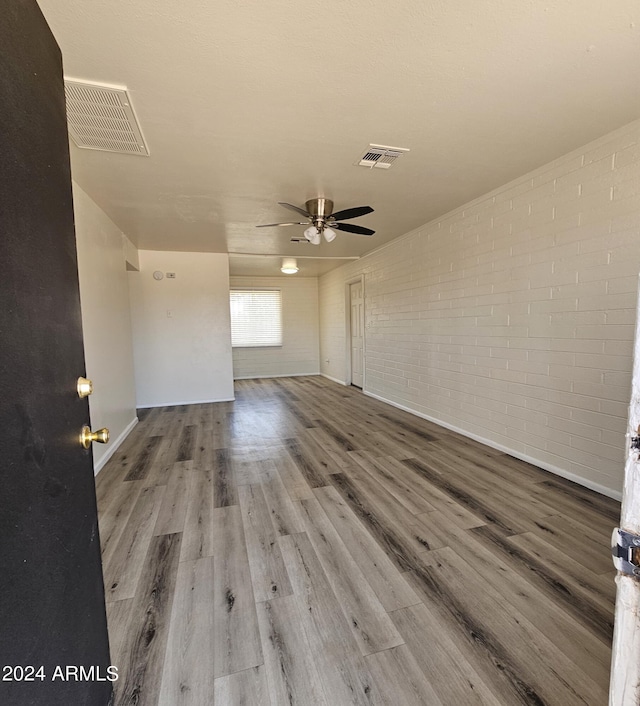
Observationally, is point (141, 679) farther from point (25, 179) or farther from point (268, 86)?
point (268, 86)

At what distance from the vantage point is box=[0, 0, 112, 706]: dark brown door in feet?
2.03

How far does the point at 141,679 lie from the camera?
1222 millimetres

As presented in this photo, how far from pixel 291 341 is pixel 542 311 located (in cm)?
624

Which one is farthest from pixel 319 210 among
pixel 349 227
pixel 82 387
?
pixel 82 387

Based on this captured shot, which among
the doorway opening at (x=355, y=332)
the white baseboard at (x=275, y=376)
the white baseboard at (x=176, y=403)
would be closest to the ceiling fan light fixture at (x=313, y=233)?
the doorway opening at (x=355, y=332)

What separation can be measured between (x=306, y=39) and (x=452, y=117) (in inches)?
40.5

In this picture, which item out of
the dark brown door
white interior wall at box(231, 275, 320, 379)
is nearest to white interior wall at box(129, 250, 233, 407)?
white interior wall at box(231, 275, 320, 379)

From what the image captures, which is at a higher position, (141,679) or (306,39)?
(306,39)

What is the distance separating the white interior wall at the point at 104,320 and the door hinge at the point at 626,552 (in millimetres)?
3389

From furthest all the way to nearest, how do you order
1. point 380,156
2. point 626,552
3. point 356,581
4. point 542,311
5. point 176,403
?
point 176,403 < point 542,311 < point 380,156 < point 356,581 < point 626,552

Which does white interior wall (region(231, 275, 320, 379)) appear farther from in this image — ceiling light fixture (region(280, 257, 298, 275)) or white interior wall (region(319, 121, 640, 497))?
white interior wall (region(319, 121, 640, 497))

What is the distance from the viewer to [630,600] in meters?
0.60

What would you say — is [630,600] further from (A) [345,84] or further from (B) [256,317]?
(B) [256,317]

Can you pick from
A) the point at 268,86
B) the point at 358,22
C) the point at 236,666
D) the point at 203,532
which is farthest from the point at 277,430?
the point at 358,22
